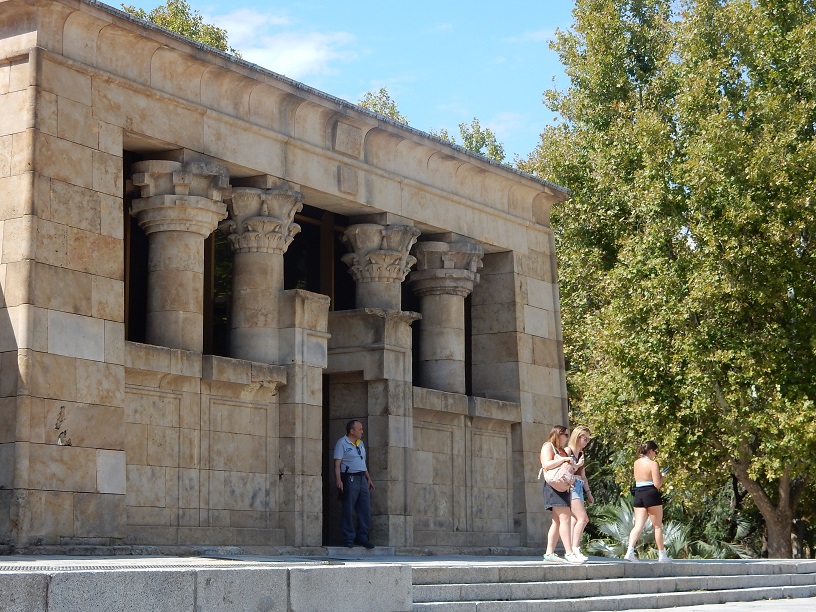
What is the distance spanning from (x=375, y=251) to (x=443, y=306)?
6.96ft

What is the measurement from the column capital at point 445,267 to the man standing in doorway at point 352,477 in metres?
3.85

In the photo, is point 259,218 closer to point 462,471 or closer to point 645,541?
point 462,471

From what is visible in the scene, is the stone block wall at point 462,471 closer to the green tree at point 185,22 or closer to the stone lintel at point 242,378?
the stone lintel at point 242,378

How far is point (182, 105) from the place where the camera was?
1591 centimetres

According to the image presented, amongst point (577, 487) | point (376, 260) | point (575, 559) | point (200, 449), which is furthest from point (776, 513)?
point (200, 449)

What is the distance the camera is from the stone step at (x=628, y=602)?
11.9m

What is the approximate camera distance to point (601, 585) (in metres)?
14.4

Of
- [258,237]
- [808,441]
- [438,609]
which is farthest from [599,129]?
[438,609]

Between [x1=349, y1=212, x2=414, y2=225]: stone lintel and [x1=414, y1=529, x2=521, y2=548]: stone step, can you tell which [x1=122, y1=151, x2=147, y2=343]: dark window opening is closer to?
[x1=349, y1=212, x2=414, y2=225]: stone lintel

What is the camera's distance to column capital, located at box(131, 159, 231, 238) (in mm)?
15820

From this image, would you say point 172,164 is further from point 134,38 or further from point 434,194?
point 434,194

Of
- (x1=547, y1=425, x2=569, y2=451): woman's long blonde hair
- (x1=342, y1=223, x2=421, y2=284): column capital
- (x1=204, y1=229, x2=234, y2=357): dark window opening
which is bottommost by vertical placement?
(x1=547, y1=425, x2=569, y2=451): woman's long blonde hair

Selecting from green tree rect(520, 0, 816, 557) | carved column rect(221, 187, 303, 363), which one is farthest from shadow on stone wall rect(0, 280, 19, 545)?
green tree rect(520, 0, 816, 557)

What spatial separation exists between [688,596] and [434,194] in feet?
24.9
